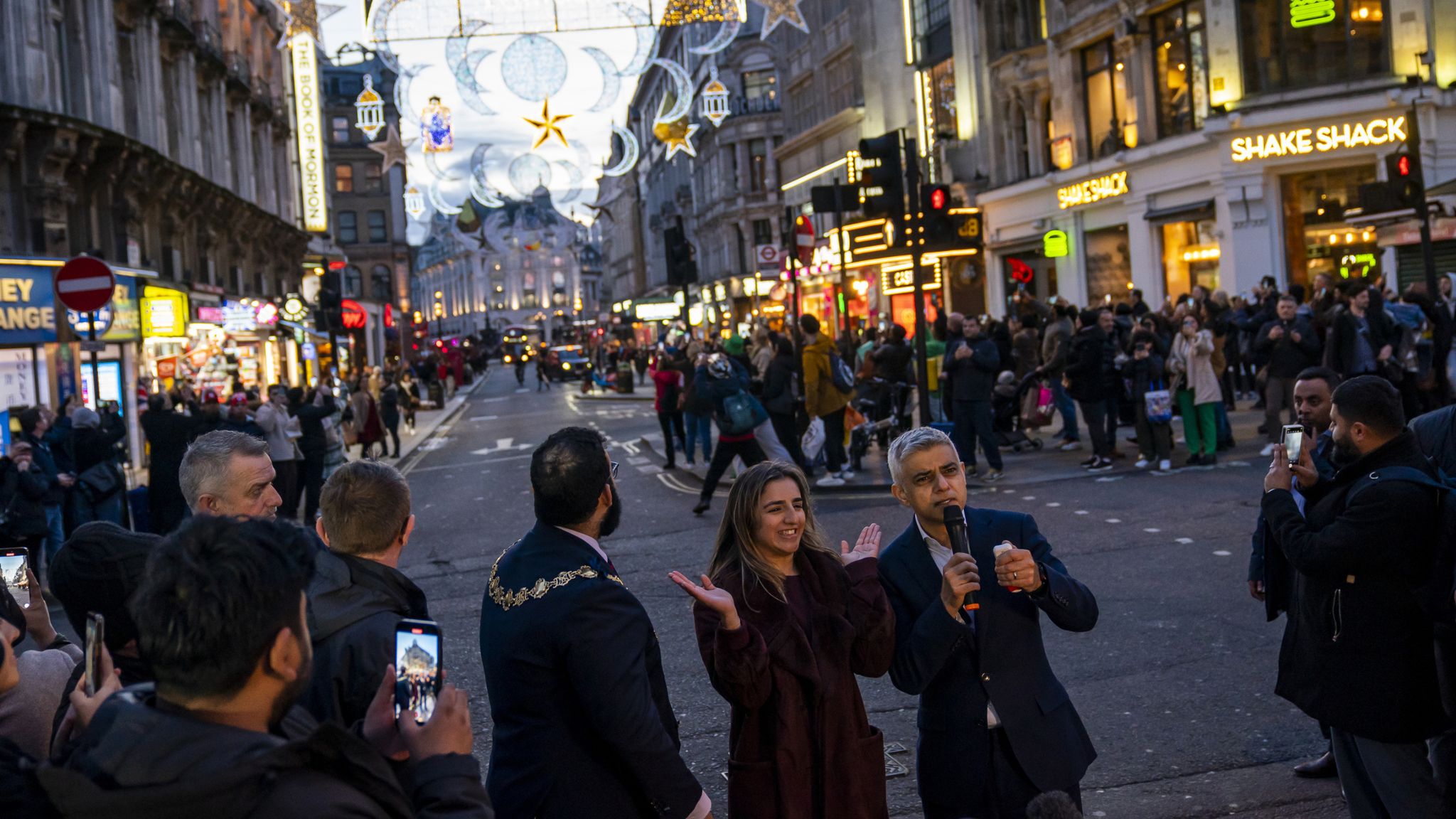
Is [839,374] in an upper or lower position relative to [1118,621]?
upper

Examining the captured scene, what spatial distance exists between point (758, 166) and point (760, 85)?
3809 mm

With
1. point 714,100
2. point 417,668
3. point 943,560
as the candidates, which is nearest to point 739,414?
point 943,560

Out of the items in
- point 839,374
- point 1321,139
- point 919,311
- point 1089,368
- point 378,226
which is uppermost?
point 378,226

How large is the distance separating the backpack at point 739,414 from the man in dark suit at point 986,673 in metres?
9.60

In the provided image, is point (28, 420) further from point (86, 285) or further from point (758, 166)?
point (758, 166)

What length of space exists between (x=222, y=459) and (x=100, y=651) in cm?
215

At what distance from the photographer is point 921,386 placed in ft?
52.1

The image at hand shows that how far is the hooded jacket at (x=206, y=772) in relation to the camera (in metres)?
2.05

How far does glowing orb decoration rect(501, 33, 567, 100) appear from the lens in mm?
18547

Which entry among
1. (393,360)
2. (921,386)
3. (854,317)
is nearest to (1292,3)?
(921,386)

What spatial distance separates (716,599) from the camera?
3506 mm

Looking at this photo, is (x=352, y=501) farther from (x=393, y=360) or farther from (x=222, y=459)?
(x=393, y=360)

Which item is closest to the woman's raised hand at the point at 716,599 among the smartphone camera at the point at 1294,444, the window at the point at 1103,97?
the smartphone camera at the point at 1294,444

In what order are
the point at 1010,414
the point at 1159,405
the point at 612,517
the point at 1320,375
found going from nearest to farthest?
1. the point at 612,517
2. the point at 1320,375
3. the point at 1159,405
4. the point at 1010,414
